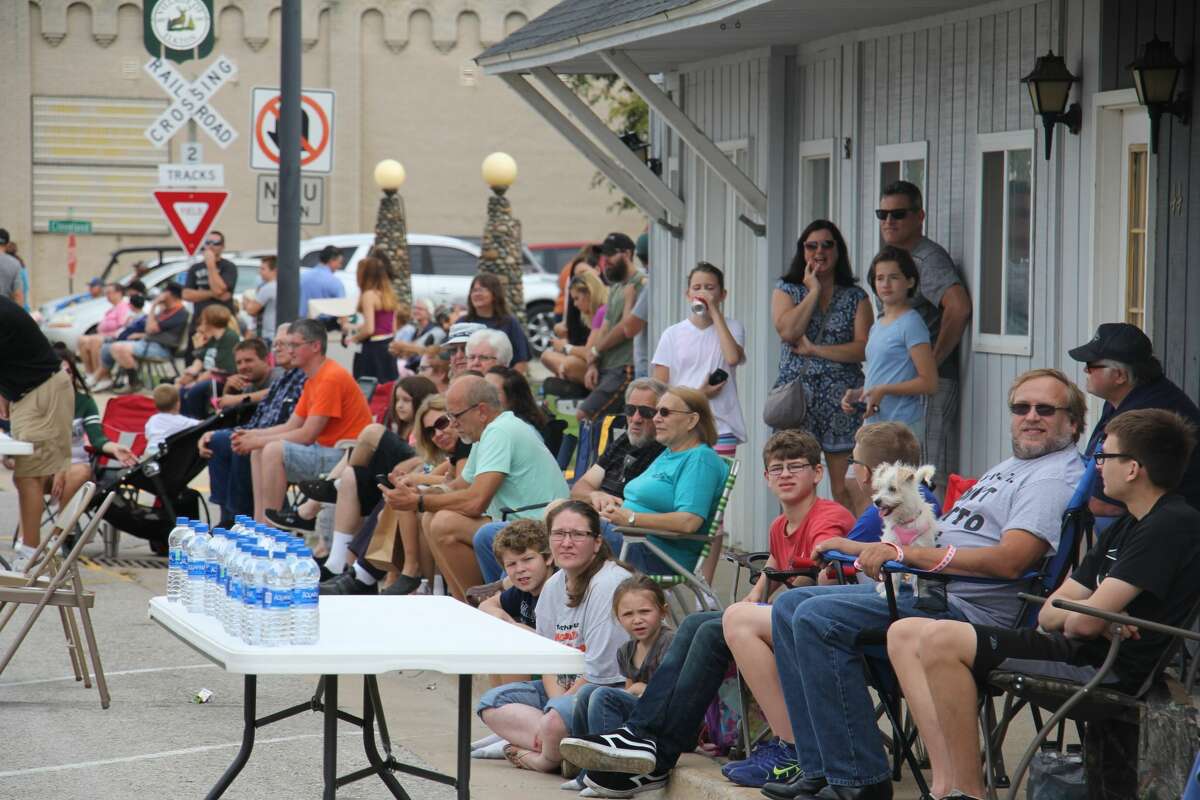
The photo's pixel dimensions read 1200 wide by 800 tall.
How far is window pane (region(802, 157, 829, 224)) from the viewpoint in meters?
10.9

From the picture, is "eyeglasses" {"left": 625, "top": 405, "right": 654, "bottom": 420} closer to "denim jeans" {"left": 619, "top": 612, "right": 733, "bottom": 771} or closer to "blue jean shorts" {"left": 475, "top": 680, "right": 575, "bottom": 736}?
"blue jean shorts" {"left": 475, "top": 680, "right": 575, "bottom": 736}

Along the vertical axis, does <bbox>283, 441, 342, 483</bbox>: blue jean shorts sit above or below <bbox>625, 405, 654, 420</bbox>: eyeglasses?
below

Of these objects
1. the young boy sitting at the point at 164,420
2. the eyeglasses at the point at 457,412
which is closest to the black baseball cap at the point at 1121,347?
the eyeglasses at the point at 457,412

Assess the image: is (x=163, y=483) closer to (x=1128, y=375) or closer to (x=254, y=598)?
(x=254, y=598)

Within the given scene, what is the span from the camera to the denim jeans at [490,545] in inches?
318

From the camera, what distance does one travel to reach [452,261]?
1124 inches

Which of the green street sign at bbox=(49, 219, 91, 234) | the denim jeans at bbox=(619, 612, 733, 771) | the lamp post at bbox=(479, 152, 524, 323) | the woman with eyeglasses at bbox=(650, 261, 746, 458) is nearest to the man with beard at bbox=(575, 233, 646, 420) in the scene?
the woman with eyeglasses at bbox=(650, 261, 746, 458)

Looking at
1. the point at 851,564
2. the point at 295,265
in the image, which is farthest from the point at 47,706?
the point at 295,265

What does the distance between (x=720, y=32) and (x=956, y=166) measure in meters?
1.79

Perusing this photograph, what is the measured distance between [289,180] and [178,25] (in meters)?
2.84

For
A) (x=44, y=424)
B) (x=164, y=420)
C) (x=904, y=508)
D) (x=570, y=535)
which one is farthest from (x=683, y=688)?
(x=164, y=420)

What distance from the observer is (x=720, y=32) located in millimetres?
10438

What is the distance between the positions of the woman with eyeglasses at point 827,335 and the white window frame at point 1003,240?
0.58 metres

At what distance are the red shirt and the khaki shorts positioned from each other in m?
5.59
